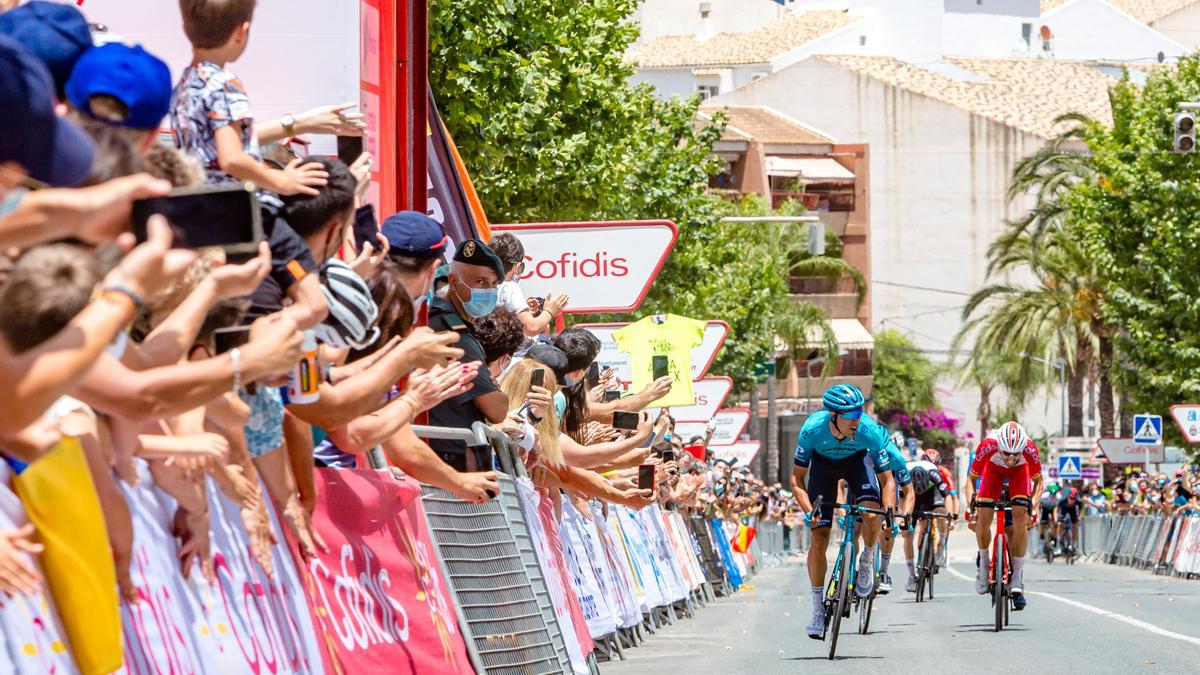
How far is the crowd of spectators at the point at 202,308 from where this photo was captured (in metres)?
4.21

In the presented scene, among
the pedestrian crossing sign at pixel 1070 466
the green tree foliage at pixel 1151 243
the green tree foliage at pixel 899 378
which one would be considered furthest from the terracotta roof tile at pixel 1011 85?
the green tree foliage at pixel 1151 243

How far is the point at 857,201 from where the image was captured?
113 meters

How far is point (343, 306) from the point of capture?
7.32 meters

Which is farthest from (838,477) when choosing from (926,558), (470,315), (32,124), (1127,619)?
(32,124)

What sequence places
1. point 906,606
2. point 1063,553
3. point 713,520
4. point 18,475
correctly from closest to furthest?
point 18,475 < point 906,606 < point 713,520 < point 1063,553

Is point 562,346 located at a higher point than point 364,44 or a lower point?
lower

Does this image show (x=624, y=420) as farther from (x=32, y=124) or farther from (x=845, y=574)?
(x=32, y=124)

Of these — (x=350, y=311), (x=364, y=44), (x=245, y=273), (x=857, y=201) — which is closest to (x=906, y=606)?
(x=364, y=44)

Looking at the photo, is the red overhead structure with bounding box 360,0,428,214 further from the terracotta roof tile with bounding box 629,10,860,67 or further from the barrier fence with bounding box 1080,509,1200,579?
the terracotta roof tile with bounding box 629,10,860,67

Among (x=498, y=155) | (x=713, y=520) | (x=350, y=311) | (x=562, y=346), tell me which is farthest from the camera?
(x=713, y=520)

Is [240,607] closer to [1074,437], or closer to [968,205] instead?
[1074,437]

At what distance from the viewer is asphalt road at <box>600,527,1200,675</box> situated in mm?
13516

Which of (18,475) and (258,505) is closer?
(18,475)

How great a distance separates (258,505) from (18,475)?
1839mm
